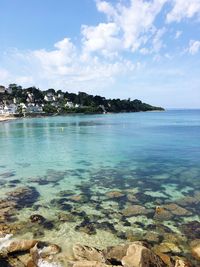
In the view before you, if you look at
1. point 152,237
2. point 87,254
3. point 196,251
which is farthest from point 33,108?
point 196,251

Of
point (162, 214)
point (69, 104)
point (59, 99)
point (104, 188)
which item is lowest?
point (104, 188)

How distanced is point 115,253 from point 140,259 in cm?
119

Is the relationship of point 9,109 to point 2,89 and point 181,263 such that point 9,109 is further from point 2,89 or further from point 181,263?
point 181,263

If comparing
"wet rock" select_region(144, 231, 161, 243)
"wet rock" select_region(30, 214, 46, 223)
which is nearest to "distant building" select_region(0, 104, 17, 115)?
"wet rock" select_region(30, 214, 46, 223)

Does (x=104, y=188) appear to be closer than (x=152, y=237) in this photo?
→ No

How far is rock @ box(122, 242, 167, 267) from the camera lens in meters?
8.66

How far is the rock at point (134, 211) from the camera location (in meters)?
13.2

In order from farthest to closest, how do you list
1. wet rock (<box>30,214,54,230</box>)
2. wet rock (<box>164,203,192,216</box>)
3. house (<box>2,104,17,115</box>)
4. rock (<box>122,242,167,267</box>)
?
1. house (<box>2,104,17,115</box>)
2. wet rock (<box>164,203,192,216</box>)
3. wet rock (<box>30,214,54,230</box>)
4. rock (<box>122,242,167,267</box>)

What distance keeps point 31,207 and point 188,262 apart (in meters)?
7.85

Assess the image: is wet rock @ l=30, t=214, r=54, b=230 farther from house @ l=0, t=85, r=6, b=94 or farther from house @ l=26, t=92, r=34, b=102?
house @ l=0, t=85, r=6, b=94

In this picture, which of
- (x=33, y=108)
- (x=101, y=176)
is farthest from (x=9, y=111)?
(x=101, y=176)

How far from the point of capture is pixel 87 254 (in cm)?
948

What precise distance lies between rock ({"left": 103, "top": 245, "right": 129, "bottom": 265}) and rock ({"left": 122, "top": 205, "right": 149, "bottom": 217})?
3184mm

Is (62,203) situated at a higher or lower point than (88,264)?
lower
